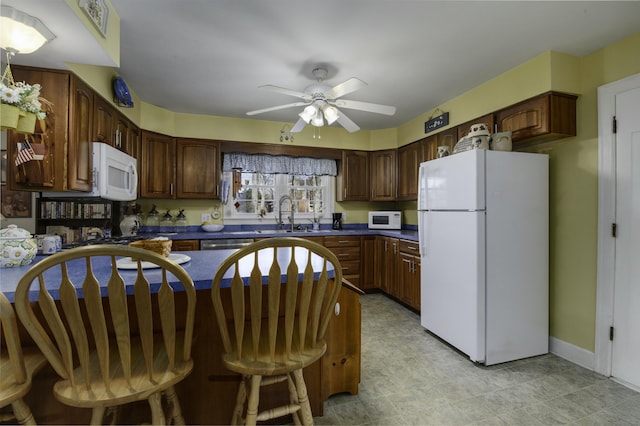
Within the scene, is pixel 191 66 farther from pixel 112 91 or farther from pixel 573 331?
pixel 573 331

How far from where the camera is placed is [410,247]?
3.42 metres

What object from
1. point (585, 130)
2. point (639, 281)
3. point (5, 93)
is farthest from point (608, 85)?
point (5, 93)

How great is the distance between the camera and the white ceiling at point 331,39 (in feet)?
5.85

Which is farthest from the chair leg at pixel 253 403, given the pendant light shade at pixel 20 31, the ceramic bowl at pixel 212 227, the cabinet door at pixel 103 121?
the ceramic bowl at pixel 212 227

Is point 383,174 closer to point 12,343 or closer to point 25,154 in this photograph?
point 25,154

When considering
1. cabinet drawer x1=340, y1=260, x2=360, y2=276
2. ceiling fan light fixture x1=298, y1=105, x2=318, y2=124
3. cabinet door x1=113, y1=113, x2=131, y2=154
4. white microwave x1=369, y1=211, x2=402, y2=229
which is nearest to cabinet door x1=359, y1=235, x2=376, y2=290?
cabinet drawer x1=340, y1=260, x2=360, y2=276

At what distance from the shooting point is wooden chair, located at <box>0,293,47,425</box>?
2.96 ft

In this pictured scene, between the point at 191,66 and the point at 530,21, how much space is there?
102 inches

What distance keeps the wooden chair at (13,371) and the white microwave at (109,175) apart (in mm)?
1565

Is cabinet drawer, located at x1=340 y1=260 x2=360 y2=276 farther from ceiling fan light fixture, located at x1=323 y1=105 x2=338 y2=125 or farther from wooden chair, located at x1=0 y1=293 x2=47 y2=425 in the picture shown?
wooden chair, located at x1=0 y1=293 x2=47 y2=425

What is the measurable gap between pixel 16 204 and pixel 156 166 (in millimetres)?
1308

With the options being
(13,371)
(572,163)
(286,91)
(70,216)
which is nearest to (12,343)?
(13,371)

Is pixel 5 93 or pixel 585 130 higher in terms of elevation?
pixel 585 130

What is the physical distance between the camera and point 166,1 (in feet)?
5.79
